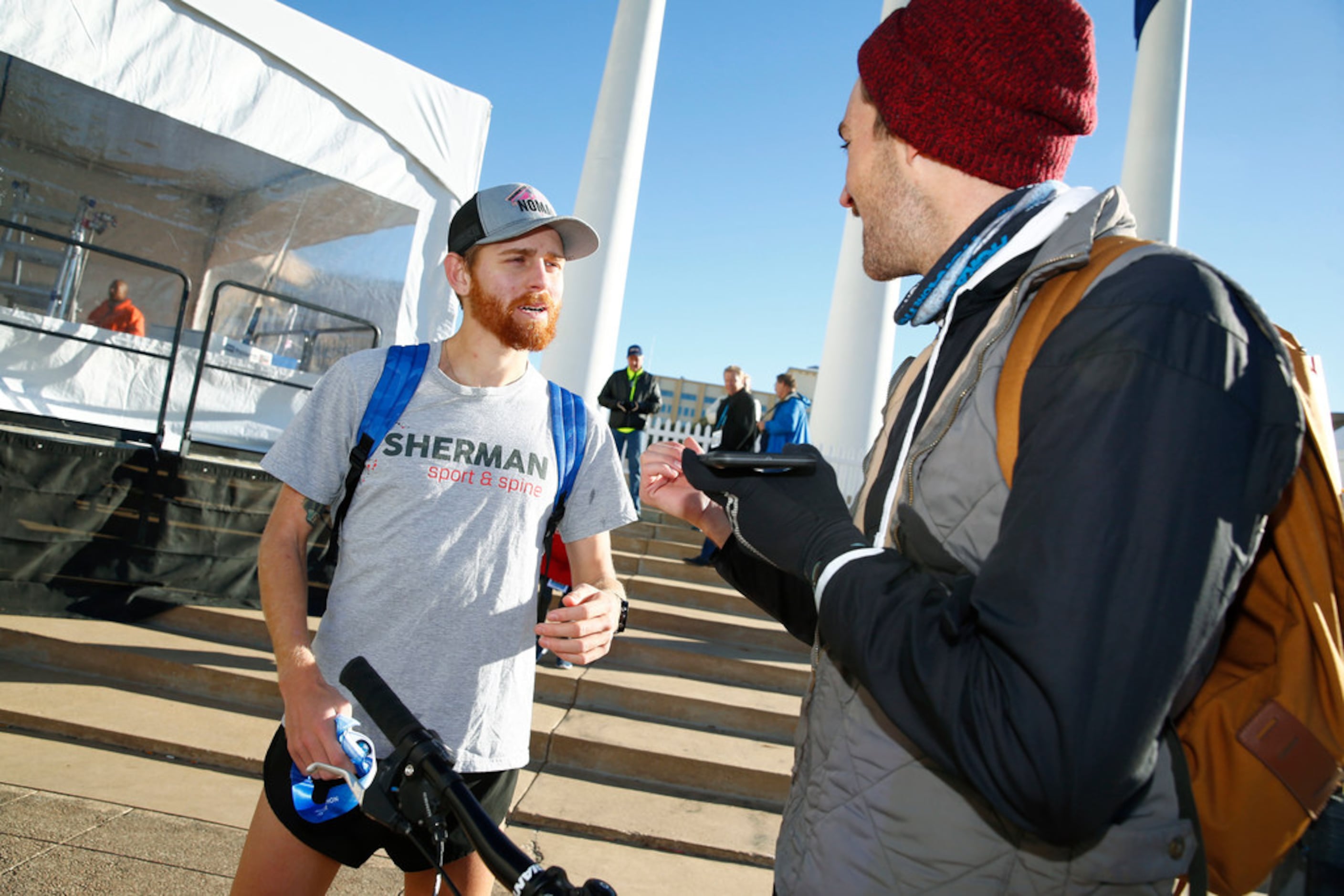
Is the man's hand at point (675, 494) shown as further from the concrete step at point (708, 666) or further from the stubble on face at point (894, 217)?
the concrete step at point (708, 666)

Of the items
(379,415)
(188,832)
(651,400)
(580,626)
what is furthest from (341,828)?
(651,400)

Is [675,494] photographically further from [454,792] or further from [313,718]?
[313,718]

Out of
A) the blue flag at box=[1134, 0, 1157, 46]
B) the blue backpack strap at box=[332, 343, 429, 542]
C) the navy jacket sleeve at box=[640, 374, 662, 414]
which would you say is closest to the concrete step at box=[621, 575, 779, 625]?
the navy jacket sleeve at box=[640, 374, 662, 414]

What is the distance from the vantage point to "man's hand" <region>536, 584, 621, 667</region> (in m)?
1.61

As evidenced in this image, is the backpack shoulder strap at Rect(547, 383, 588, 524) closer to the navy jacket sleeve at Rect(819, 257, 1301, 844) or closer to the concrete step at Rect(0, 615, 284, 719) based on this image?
the navy jacket sleeve at Rect(819, 257, 1301, 844)

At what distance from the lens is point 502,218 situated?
214 centimetres

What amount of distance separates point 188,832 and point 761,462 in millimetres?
3691

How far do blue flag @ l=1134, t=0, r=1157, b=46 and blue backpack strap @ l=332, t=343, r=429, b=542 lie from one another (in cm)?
1480

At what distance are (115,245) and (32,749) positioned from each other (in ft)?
18.4

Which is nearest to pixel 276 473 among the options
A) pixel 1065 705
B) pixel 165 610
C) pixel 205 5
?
pixel 1065 705

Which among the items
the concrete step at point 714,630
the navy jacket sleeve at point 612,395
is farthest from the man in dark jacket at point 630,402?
the concrete step at point 714,630

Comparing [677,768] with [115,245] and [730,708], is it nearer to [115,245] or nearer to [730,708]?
[730,708]

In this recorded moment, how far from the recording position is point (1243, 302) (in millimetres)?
798

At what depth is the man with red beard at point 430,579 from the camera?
68.6 inches
